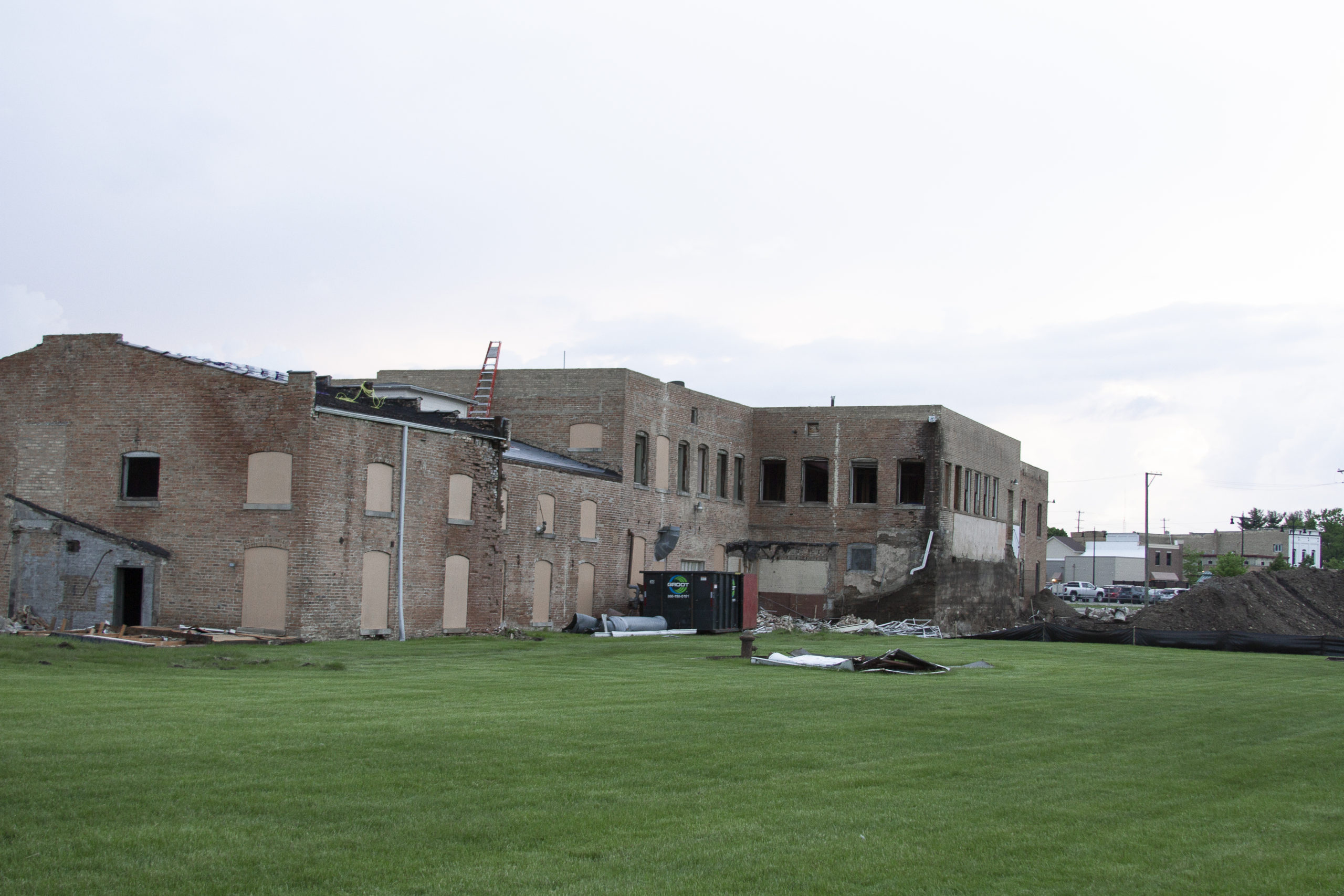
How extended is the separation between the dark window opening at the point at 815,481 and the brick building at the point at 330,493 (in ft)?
17.1

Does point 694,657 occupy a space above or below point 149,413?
below

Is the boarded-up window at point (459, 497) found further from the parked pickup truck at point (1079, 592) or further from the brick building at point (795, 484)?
the parked pickup truck at point (1079, 592)

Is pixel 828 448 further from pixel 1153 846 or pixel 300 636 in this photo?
pixel 1153 846

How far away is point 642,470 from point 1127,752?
31.7 metres

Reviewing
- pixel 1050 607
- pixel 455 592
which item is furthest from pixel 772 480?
pixel 455 592

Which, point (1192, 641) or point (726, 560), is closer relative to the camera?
point (1192, 641)

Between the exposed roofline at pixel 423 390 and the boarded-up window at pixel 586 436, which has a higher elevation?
the exposed roofline at pixel 423 390

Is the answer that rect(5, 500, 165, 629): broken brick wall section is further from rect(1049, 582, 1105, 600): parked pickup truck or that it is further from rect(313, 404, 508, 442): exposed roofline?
rect(1049, 582, 1105, 600): parked pickup truck

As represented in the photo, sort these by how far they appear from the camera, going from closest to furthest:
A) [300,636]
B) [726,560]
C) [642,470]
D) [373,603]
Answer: [300,636], [373,603], [642,470], [726,560]

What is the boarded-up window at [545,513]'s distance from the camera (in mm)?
38156

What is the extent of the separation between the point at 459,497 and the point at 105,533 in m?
8.52

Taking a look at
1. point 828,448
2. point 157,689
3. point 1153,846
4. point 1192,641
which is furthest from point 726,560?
point 1153,846

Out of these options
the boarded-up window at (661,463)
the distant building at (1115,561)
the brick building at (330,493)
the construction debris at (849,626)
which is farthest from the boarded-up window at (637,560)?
the distant building at (1115,561)

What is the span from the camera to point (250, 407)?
29688mm
